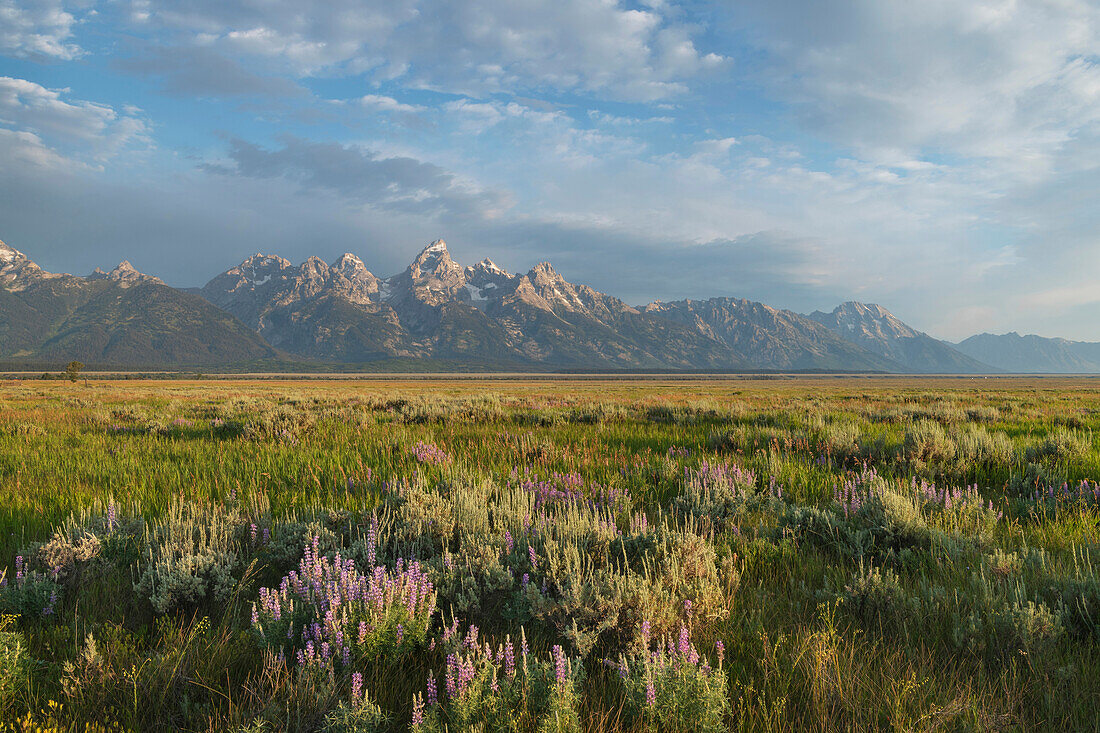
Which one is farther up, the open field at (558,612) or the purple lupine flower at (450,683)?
the purple lupine flower at (450,683)

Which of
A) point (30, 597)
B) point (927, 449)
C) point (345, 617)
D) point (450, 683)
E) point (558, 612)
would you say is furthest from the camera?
point (927, 449)

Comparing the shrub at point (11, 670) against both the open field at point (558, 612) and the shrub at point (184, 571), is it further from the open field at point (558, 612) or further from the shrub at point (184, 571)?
the shrub at point (184, 571)

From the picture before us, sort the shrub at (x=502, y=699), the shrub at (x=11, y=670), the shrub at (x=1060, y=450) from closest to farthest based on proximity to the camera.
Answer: the shrub at (x=502, y=699) < the shrub at (x=11, y=670) < the shrub at (x=1060, y=450)

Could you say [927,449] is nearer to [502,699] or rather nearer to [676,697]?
[676,697]

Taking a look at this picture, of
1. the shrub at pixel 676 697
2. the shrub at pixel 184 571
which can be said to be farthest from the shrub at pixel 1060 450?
the shrub at pixel 184 571

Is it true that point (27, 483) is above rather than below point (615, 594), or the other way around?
below

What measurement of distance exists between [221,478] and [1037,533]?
8165 millimetres

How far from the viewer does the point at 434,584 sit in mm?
2832

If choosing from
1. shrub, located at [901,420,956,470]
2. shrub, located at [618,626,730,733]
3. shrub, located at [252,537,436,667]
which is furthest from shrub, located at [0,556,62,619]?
shrub, located at [901,420,956,470]

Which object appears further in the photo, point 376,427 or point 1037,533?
point 376,427

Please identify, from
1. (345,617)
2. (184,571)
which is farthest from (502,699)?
(184,571)

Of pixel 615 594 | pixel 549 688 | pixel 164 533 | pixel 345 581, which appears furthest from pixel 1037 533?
pixel 164 533

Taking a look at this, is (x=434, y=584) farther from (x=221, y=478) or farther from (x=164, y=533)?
(x=221, y=478)

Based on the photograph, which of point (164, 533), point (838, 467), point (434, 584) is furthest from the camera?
point (838, 467)
